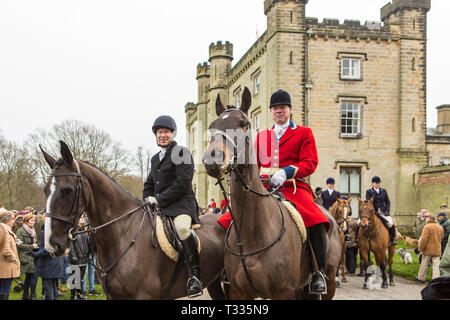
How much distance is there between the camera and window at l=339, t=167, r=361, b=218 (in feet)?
86.9

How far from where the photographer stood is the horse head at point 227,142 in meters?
4.01

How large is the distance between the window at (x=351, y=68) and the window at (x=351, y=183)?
5760 millimetres

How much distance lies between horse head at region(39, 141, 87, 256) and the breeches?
3.98 feet

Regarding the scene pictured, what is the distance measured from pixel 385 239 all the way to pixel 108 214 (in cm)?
1027

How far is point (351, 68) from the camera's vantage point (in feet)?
89.0

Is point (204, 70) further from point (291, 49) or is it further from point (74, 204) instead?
point (74, 204)

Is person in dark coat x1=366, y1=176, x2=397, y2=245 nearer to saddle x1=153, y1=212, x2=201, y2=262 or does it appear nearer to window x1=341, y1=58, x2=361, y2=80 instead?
saddle x1=153, y1=212, x2=201, y2=262

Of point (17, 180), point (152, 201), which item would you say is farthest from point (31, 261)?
point (17, 180)

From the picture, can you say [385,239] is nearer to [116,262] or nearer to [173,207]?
[173,207]

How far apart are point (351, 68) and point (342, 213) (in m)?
16.2

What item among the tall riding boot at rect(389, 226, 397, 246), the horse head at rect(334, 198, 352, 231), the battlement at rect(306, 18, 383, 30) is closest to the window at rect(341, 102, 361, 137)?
the battlement at rect(306, 18, 383, 30)

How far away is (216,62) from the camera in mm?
39125
